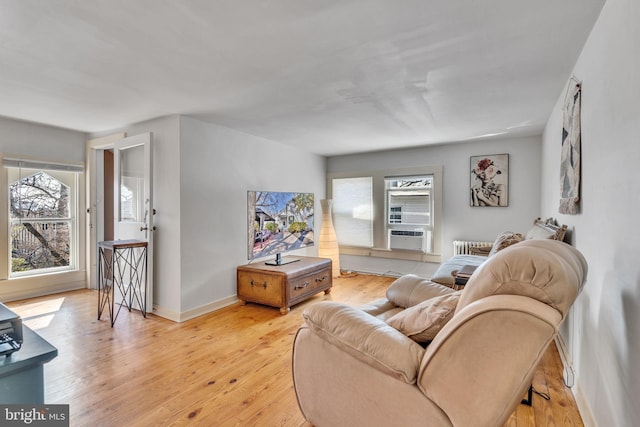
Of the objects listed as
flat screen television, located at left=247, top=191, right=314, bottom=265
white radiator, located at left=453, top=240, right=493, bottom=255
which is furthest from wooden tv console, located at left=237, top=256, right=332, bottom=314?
white radiator, located at left=453, top=240, right=493, bottom=255

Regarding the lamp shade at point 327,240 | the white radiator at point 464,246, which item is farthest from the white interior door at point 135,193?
the white radiator at point 464,246

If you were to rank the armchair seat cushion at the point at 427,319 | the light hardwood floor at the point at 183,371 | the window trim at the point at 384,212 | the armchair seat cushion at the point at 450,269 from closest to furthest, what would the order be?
the armchair seat cushion at the point at 427,319 → the light hardwood floor at the point at 183,371 → the armchair seat cushion at the point at 450,269 → the window trim at the point at 384,212

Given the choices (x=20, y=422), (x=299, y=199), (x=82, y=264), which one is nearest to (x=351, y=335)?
(x=20, y=422)

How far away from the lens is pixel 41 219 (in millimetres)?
3879

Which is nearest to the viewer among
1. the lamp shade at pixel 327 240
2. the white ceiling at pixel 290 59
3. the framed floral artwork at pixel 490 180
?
the white ceiling at pixel 290 59

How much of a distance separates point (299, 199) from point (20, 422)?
4.06 meters

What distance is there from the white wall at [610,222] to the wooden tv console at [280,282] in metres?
2.48

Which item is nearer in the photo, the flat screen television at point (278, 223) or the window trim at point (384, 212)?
the flat screen television at point (278, 223)

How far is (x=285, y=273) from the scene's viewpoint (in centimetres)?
341

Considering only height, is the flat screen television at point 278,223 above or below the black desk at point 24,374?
above

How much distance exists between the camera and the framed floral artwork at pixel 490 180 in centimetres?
434

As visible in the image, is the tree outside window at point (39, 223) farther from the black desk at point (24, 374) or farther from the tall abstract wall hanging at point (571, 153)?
the tall abstract wall hanging at point (571, 153)

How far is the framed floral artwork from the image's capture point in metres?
4.34

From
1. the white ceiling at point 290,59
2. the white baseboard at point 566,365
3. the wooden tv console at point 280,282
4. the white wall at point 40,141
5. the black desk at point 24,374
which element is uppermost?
the white ceiling at point 290,59
